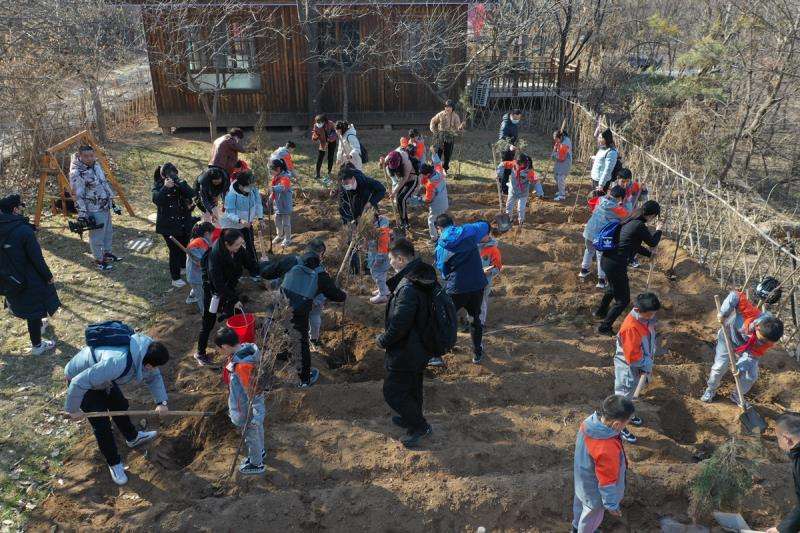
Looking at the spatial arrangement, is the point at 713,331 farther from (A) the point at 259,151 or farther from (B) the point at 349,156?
(A) the point at 259,151

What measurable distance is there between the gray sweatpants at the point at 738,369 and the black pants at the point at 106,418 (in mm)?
5733

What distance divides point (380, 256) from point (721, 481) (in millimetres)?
Answer: 4527

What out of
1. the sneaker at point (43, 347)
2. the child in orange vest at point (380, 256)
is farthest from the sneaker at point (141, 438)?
the child in orange vest at point (380, 256)

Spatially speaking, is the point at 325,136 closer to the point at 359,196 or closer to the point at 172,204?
the point at 359,196

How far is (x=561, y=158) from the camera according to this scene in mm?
11070

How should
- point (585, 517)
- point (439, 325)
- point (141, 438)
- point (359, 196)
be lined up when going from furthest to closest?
point (359, 196)
point (141, 438)
point (439, 325)
point (585, 517)

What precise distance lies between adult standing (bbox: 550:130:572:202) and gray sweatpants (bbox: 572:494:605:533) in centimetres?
766

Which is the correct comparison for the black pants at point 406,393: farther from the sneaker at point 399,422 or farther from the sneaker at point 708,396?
the sneaker at point 708,396

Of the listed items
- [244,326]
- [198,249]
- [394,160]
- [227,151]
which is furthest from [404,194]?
[244,326]

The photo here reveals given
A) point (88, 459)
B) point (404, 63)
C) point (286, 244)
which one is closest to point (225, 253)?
point (88, 459)

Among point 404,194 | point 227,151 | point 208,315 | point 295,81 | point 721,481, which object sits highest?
point 295,81

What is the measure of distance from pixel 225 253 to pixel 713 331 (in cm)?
613

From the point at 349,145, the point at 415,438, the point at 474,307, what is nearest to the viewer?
the point at 415,438

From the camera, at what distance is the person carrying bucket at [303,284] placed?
5.71 metres
